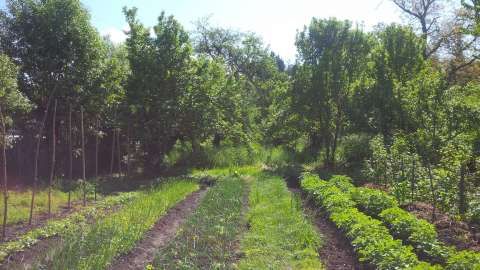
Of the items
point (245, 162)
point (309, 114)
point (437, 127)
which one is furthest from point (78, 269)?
point (245, 162)

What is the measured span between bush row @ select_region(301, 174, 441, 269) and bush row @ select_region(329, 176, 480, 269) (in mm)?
264

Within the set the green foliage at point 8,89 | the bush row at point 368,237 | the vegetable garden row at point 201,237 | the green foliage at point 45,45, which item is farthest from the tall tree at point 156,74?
the bush row at point 368,237

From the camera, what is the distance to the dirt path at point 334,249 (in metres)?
8.01

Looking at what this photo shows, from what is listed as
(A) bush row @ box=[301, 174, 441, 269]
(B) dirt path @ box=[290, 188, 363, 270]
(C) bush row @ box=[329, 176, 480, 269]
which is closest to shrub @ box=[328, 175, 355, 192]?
(A) bush row @ box=[301, 174, 441, 269]

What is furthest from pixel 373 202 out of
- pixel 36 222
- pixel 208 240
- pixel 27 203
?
pixel 27 203

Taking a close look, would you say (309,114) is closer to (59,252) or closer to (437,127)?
(437,127)

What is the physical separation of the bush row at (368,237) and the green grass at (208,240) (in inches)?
82.3

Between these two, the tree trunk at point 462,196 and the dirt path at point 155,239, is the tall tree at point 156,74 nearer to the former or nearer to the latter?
the dirt path at point 155,239

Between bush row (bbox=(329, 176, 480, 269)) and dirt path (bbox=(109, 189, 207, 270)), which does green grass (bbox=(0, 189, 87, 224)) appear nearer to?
dirt path (bbox=(109, 189, 207, 270))

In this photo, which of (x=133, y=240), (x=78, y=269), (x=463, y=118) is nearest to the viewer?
(x=78, y=269)

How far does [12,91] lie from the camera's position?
14.2 metres

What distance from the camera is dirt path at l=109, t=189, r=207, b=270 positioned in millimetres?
7988

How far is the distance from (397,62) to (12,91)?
15.5 meters

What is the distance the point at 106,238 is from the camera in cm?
884
